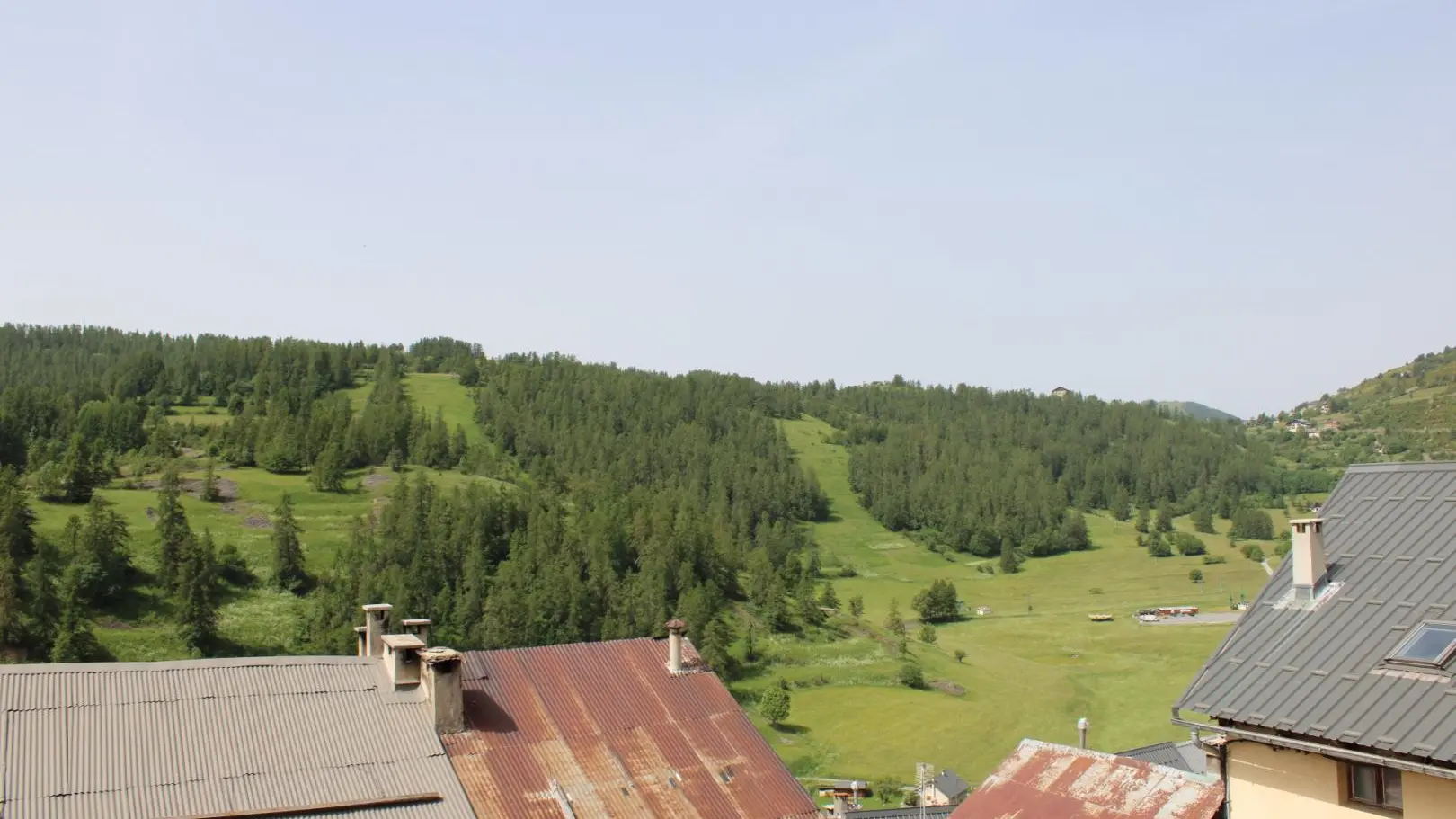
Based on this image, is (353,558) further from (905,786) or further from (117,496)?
(905,786)

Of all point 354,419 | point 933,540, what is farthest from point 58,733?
point 933,540

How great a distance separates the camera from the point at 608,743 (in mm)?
23844

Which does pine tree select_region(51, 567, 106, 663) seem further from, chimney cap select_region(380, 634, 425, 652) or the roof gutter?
the roof gutter

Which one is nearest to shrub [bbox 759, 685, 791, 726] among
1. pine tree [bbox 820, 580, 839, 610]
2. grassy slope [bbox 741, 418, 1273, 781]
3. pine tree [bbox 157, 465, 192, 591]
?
grassy slope [bbox 741, 418, 1273, 781]

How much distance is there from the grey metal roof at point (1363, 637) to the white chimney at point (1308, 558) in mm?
226

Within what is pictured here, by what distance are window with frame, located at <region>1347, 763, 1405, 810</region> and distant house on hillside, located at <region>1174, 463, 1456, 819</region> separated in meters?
0.01

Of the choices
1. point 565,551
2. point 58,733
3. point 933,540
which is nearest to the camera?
point 58,733

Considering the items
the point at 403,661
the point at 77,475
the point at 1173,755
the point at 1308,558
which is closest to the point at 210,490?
the point at 77,475

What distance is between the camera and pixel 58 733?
19.9m

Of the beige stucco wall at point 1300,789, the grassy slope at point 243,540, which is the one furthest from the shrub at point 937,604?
the beige stucco wall at point 1300,789

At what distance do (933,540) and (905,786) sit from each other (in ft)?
440

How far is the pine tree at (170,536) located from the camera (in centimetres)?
8525

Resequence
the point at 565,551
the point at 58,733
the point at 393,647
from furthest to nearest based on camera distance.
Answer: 1. the point at 565,551
2. the point at 393,647
3. the point at 58,733

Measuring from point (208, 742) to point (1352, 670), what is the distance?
19049 millimetres
